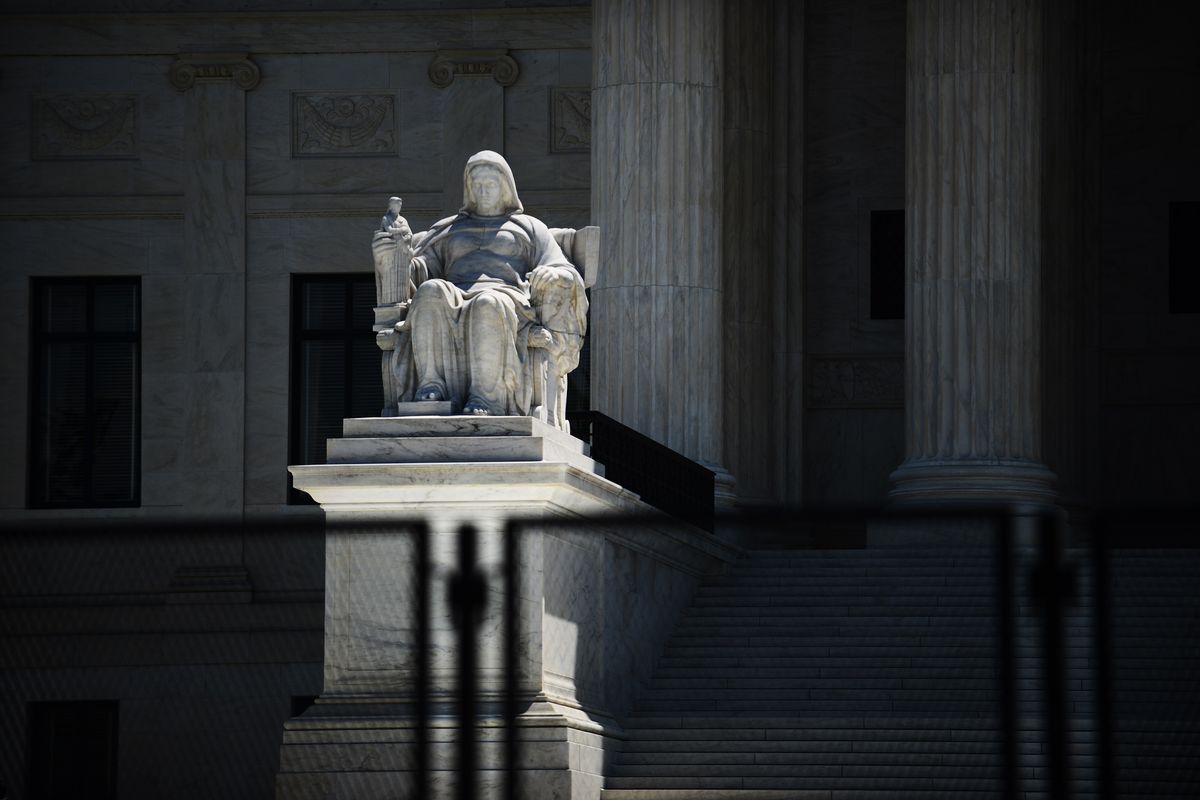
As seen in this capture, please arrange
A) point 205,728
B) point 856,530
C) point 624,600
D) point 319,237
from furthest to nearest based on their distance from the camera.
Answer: point 319,237, point 856,530, point 624,600, point 205,728

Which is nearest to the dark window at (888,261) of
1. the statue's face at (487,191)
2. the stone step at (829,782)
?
the statue's face at (487,191)

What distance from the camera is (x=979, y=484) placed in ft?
79.1

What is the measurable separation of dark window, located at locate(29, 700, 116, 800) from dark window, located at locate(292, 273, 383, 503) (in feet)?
73.6

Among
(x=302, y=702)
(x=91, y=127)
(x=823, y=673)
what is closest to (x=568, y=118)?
(x=91, y=127)

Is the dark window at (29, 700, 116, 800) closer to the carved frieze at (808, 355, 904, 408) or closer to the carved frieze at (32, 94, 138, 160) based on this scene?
the carved frieze at (808, 355, 904, 408)

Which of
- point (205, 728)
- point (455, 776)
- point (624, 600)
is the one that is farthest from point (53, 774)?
point (624, 600)

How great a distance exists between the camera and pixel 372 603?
9836 millimetres

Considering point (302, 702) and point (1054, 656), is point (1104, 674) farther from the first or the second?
point (302, 702)

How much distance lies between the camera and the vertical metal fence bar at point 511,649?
8484mm

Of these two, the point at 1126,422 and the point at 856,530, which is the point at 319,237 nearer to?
the point at 856,530

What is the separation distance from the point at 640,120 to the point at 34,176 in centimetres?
1027

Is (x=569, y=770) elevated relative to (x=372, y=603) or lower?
lower

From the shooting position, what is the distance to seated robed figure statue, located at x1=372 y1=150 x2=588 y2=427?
59.2ft

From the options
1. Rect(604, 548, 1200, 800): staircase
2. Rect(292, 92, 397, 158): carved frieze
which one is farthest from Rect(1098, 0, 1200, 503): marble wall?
Rect(292, 92, 397, 158): carved frieze
